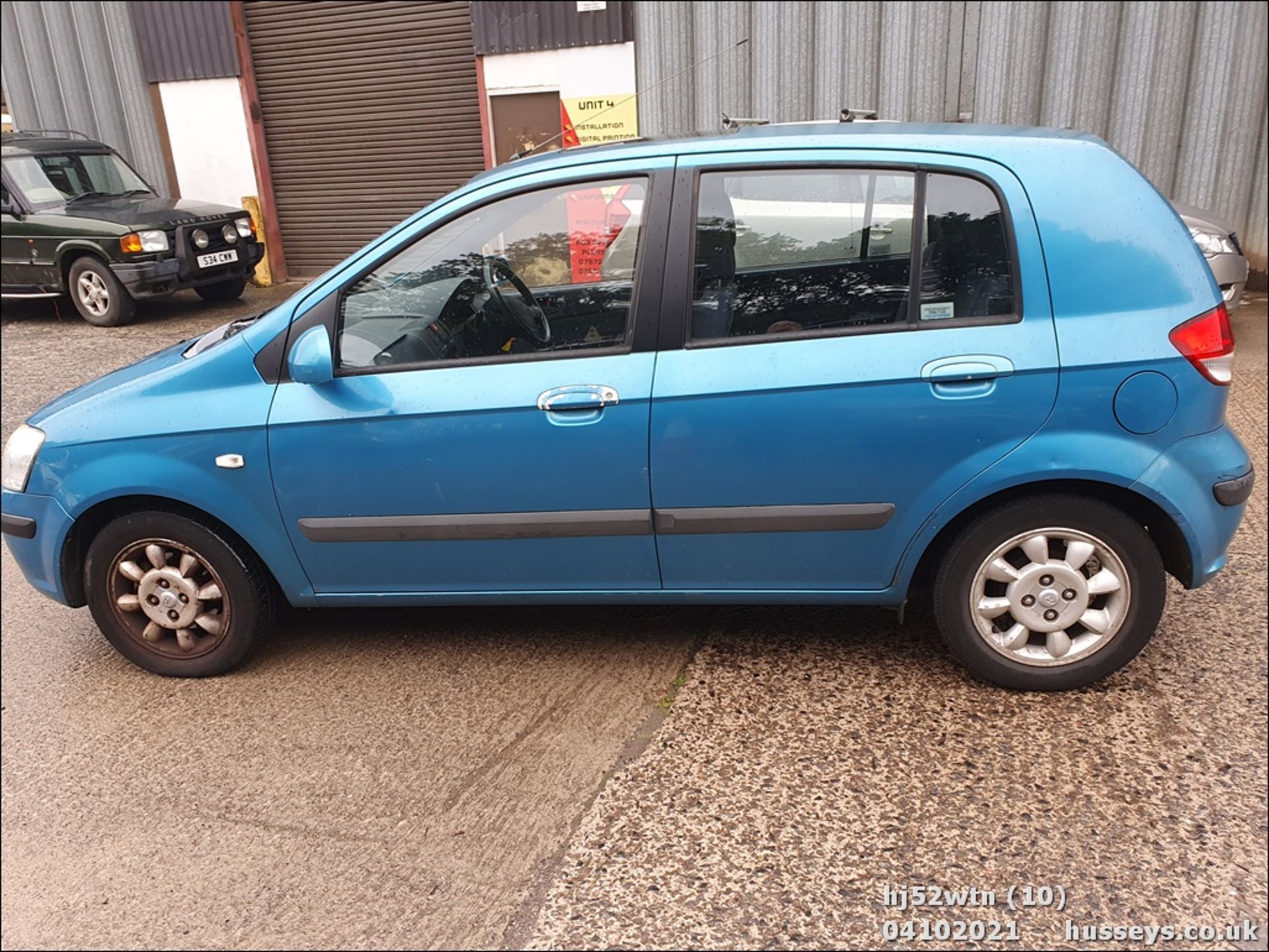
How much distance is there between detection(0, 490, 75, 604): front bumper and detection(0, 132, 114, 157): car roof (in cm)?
799

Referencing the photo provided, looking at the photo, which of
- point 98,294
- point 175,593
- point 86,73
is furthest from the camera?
point 86,73

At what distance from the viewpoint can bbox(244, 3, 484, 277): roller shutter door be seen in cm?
1105

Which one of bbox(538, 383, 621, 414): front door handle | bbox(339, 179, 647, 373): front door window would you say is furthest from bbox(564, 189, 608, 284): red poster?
bbox(538, 383, 621, 414): front door handle

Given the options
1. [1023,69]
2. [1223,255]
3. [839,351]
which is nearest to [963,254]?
[839,351]

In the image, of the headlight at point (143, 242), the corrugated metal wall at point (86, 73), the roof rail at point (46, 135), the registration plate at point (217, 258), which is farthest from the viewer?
the corrugated metal wall at point (86, 73)

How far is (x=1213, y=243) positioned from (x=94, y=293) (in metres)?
9.38

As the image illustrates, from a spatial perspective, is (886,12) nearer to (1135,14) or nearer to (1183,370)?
(1135,14)

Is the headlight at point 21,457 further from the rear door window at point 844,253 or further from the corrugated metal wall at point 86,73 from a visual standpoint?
the corrugated metal wall at point 86,73

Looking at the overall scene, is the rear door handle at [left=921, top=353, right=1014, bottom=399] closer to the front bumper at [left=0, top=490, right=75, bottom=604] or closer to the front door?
the front door

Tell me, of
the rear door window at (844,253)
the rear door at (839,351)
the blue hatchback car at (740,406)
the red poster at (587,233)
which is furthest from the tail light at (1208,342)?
the red poster at (587,233)

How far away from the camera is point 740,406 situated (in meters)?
3.00

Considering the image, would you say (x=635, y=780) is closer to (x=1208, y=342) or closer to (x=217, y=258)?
(x=1208, y=342)

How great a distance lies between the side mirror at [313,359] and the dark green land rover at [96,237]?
7.17 metres

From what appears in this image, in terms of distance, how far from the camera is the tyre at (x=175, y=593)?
135 inches
